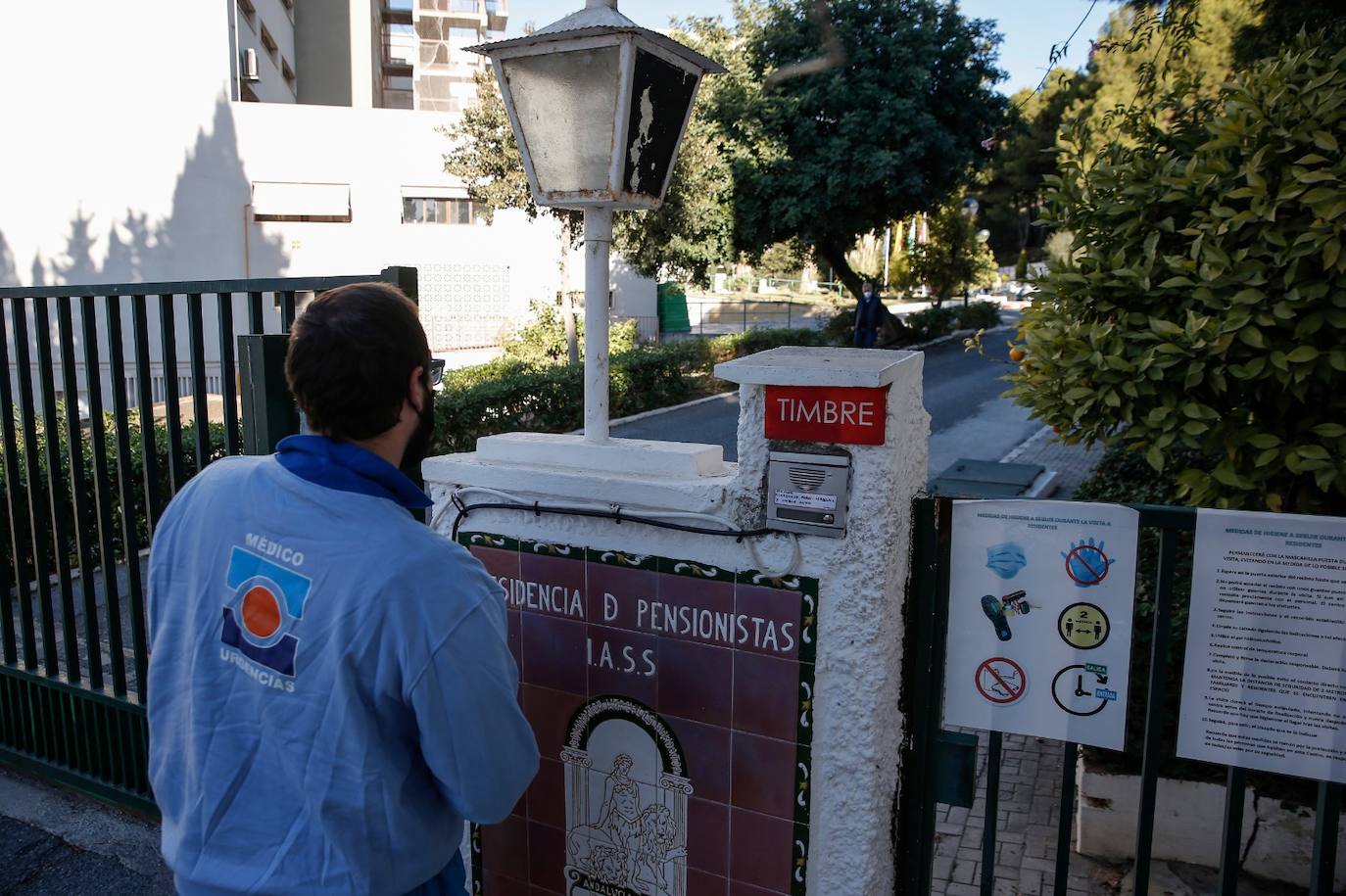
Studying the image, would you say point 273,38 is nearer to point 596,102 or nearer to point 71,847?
point 71,847

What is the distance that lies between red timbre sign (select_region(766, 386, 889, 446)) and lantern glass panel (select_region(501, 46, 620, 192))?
2.76 feet

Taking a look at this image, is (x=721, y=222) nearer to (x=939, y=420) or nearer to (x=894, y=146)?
(x=894, y=146)

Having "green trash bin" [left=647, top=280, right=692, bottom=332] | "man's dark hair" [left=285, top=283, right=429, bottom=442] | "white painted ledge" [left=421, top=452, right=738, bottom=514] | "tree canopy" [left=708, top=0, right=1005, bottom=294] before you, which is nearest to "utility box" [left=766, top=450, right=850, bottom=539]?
"white painted ledge" [left=421, top=452, right=738, bottom=514]

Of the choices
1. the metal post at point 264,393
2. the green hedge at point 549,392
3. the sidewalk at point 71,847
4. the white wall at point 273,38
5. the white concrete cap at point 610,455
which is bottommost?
the sidewalk at point 71,847

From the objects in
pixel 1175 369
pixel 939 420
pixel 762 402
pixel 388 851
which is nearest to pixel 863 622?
pixel 762 402

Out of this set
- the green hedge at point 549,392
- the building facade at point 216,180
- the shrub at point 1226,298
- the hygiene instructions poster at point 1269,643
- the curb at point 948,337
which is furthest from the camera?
the curb at point 948,337

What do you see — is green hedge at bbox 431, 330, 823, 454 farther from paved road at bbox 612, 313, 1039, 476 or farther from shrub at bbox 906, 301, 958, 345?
shrub at bbox 906, 301, 958, 345

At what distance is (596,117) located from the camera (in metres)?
2.65

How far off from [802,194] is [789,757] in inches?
777

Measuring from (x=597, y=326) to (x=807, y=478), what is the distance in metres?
0.80

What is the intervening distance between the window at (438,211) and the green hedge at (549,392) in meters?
8.85

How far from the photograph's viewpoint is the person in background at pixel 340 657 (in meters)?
1.61

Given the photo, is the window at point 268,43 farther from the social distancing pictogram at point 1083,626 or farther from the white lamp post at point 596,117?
the social distancing pictogram at point 1083,626

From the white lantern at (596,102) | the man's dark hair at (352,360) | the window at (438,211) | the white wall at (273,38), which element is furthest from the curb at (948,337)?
the man's dark hair at (352,360)
